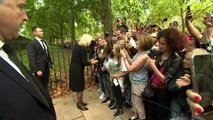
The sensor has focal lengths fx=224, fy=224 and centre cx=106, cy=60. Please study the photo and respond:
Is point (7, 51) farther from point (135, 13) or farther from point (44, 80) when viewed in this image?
point (135, 13)

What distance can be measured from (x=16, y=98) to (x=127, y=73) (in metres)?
3.38


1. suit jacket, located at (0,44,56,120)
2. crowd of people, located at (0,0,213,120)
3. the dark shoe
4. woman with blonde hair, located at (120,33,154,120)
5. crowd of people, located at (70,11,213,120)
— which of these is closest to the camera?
suit jacket, located at (0,44,56,120)

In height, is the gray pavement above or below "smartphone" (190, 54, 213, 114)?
below

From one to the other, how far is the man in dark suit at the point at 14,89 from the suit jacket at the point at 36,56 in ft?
13.4

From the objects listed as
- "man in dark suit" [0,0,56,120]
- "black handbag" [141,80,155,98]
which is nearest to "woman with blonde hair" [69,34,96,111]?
"black handbag" [141,80,155,98]

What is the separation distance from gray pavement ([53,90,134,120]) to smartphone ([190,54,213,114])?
3470 millimetres

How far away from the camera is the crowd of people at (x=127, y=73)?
1.32 m

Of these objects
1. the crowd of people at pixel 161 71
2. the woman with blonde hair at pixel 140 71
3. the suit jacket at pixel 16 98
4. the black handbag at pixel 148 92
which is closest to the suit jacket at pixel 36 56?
the crowd of people at pixel 161 71

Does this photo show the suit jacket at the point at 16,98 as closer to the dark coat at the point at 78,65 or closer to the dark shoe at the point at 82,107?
the dark coat at the point at 78,65

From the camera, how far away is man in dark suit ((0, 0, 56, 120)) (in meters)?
1.22

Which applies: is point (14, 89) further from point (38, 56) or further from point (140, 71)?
point (38, 56)

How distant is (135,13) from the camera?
1369 cm

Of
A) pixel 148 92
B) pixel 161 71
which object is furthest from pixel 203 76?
pixel 148 92

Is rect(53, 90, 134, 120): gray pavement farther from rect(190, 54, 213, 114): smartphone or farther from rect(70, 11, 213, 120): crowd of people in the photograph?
rect(190, 54, 213, 114): smartphone
